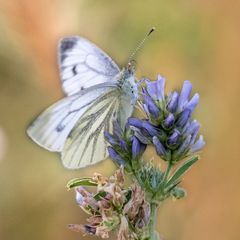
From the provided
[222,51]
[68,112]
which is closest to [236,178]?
[222,51]

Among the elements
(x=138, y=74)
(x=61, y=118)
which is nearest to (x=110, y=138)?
(x=61, y=118)

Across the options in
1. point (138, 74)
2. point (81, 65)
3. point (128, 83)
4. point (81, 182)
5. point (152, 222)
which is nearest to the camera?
point (152, 222)

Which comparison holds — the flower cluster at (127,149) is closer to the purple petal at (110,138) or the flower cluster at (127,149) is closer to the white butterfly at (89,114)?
the purple petal at (110,138)

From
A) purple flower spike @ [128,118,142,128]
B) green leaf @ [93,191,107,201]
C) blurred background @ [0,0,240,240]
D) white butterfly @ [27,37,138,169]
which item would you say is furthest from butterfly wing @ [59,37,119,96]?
blurred background @ [0,0,240,240]

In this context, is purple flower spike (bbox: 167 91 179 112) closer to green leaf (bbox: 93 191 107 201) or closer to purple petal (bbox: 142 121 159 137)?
purple petal (bbox: 142 121 159 137)

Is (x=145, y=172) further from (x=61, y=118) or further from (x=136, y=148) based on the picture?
(x=61, y=118)

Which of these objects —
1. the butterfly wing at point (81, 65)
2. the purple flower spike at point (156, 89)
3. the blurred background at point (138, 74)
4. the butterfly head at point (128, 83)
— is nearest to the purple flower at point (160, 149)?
the purple flower spike at point (156, 89)
